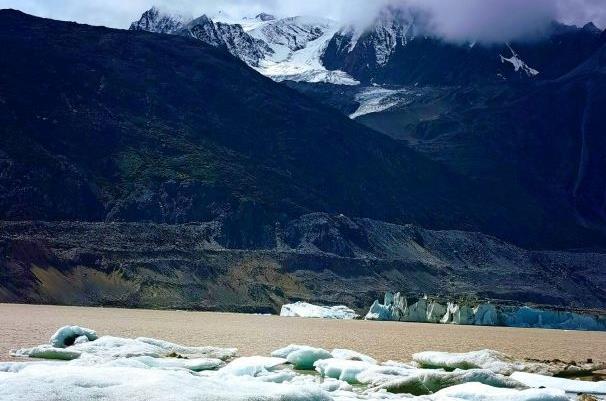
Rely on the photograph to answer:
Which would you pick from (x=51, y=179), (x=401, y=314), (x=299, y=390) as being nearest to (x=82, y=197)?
(x=51, y=179)

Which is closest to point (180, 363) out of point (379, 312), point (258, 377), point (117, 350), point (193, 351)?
point (117, 350)

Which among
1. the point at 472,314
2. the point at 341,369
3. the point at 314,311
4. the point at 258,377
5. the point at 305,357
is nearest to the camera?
the point at 258,377

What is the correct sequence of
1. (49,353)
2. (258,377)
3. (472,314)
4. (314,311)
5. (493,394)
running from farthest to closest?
(314,311) < (472,314) < (49,353) < (258,377) < (493,394)

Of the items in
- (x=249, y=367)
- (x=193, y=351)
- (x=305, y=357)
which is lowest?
(x=193, y=351)

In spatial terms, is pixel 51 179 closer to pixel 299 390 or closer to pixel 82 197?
pixel 82 197

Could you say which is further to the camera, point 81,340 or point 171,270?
point 171,270

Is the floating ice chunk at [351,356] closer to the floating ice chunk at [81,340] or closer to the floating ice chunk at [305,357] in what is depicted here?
the floating ice chunk at [305,357]

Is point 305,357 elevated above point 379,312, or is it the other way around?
point 305,357

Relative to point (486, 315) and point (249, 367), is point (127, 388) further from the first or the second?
point (486, 315)
